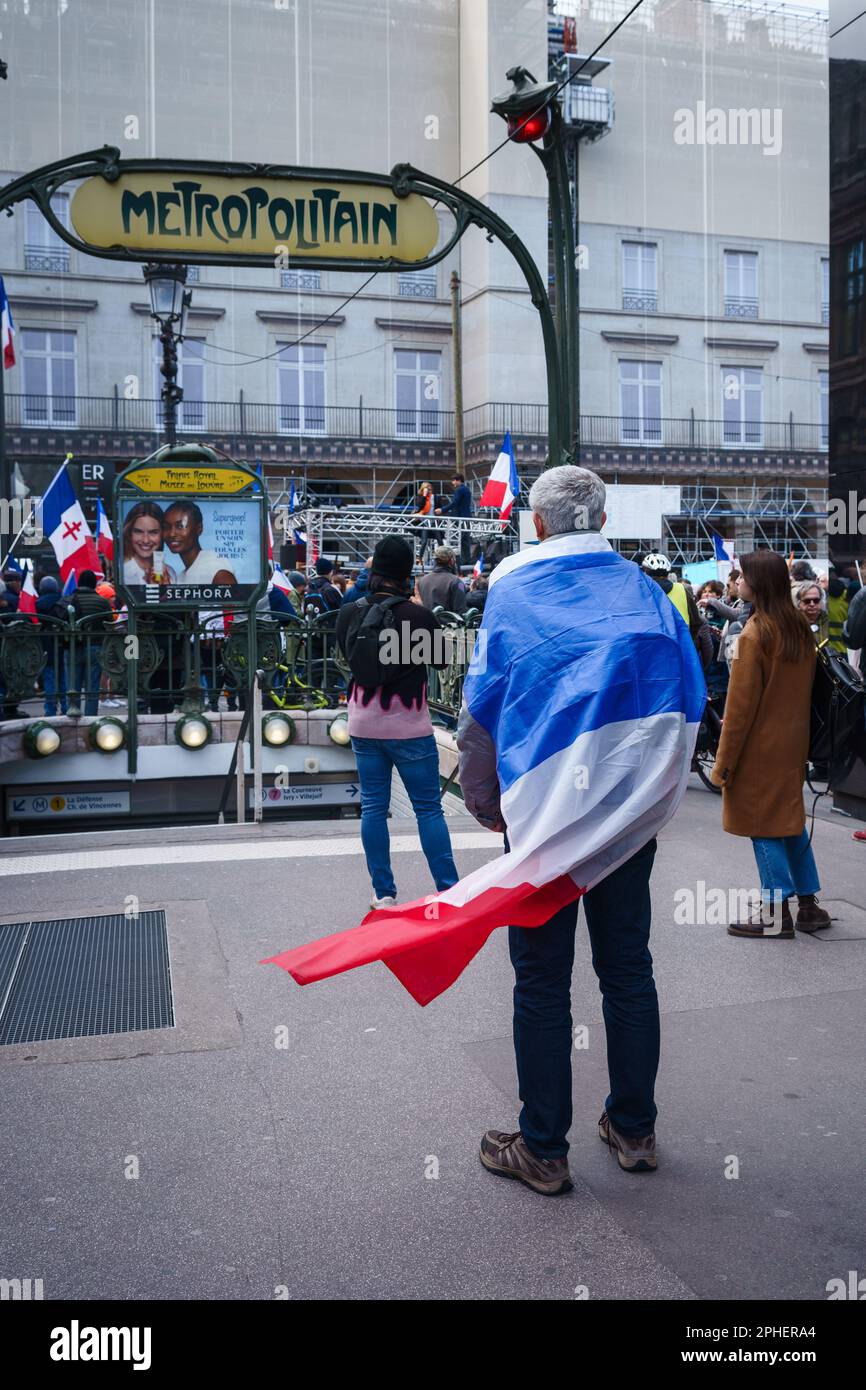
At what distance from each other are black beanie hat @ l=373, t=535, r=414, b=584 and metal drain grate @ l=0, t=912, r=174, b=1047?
1922 mm

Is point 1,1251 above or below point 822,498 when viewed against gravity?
below

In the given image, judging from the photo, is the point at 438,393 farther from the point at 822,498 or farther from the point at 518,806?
the point at 518,806

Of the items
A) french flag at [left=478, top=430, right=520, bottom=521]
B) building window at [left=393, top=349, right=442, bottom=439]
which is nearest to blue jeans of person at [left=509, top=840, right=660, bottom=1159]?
french flag at [left=478, top=430, right=520, bottom=521]

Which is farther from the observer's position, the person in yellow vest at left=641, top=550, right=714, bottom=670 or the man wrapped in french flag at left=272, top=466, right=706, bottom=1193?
the person in yellow vest at left=641, top=550, right=714, bottom=670

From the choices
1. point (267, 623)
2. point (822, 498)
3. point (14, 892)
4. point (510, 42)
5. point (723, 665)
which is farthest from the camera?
point (822, 498)

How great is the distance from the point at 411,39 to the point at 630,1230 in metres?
37.9

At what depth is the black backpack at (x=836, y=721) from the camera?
232 inches

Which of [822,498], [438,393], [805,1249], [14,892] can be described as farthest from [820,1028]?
[822,498]

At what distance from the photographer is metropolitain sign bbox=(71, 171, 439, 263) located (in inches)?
319

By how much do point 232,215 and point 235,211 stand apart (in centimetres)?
3

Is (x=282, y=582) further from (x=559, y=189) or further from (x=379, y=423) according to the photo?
(x=379, y=423)

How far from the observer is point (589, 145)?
3678cm

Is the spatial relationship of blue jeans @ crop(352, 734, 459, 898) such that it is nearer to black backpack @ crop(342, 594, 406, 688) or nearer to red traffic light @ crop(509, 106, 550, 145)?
black backpack @ crop(342, 594, 406, 688)

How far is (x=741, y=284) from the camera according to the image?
129 feet
